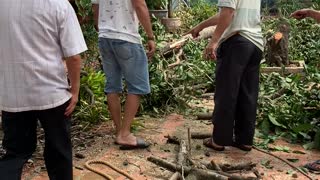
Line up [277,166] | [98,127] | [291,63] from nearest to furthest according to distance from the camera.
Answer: [277,166] < [98,127] < [291,63]

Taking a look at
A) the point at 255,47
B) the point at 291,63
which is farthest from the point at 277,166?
the point at 291,63

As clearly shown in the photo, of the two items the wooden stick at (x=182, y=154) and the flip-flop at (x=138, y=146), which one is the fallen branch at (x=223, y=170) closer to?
the wooden stick at (x=182, y=154)

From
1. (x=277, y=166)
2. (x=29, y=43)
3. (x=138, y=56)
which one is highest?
(x=29, y=43)

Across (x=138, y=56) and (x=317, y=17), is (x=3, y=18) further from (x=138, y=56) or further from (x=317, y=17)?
(x=317, y=17)

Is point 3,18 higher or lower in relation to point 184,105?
higher

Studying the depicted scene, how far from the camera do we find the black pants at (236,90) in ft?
13.6

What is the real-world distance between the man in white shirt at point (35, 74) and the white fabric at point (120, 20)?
1430 mm

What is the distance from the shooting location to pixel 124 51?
4148mm

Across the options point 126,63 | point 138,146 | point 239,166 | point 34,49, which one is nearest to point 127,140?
point 138,146

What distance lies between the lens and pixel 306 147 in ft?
14.7

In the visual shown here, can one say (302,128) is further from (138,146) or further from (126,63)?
(126,63)

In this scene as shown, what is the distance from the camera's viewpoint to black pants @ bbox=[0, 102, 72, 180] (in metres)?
2.72

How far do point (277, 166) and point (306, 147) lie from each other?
0.66 m

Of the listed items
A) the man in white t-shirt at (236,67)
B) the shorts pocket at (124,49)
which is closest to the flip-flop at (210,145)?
the man in white t-shirt at (236,67)
